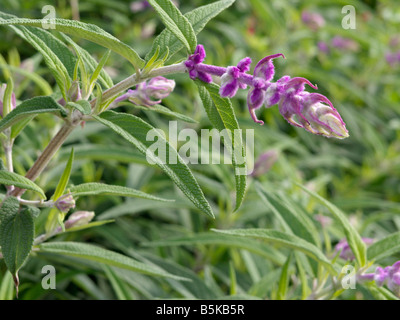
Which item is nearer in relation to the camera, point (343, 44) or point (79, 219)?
point (79, 219)

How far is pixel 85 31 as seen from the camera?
2.21ft

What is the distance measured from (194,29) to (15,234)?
41cm

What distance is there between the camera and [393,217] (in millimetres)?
1736

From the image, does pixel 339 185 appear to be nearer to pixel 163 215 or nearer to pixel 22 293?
pixel 163 215

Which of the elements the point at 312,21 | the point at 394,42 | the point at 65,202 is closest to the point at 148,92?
the point at 65,202

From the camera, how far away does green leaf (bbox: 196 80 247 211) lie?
73cm

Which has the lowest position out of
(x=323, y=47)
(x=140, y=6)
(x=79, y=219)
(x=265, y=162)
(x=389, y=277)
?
(x=389, y=277)

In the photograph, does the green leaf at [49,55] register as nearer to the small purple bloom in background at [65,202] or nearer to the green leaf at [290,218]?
the small purple bloom in background at [65,202]

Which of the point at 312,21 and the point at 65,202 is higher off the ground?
the point at 312,21

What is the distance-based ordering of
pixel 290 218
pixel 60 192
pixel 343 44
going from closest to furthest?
pixel 60 192 < pixel 290 218 < pixel 343 44

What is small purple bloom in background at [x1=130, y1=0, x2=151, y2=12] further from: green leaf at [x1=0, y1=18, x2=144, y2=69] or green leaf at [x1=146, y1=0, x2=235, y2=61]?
green leaf at [x1=0, y1=18, x2=144, y2=69]

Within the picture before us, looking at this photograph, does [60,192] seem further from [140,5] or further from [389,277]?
[140,5]
